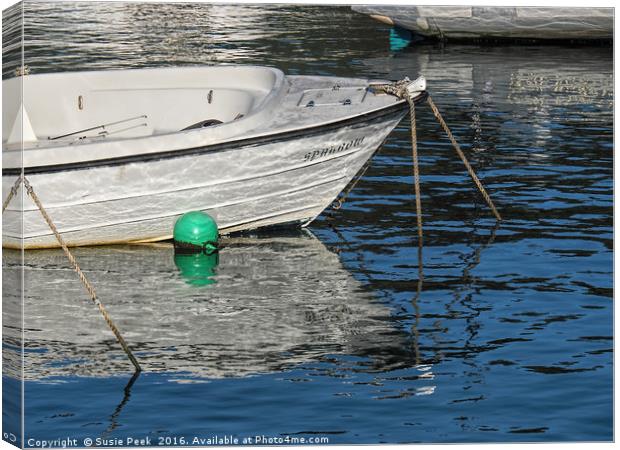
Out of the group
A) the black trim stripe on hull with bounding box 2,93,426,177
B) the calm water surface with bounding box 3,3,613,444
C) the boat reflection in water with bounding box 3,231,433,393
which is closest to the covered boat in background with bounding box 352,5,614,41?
the calm water surface with bounding box 3,3,613,444

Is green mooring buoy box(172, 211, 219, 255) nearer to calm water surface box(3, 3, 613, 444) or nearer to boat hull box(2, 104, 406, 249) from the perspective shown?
boat hull box(2, 104, 406, 249)

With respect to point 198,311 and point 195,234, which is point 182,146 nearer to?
point 195,234

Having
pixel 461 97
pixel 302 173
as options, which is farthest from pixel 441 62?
pixel 302 173

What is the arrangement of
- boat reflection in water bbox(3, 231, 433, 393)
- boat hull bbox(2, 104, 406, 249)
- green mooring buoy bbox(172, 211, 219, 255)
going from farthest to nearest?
green mooring buoy bbox(172, 211, 219, 255), boat hull bbox(2, 104, 406, 249), boat reflection in water bbox(3, 231, 433, 393)

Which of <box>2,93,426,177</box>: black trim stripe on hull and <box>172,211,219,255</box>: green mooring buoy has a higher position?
<box>2,93,426,177</box>: black trim stripe on hull

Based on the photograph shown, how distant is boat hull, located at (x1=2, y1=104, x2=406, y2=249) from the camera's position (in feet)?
59.2

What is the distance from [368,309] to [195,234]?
2.94 meters

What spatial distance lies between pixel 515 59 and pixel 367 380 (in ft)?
64.0

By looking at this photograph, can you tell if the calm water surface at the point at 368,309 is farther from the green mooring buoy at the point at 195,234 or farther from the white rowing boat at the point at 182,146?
the white rowing boat at the point at 182,146

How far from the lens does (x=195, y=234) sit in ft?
61.0

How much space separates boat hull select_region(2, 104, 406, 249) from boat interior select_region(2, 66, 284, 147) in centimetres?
172

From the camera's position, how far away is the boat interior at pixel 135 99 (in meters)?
20.5

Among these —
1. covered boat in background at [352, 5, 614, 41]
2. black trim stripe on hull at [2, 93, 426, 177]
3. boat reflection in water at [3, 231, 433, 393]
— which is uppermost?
black trim stripe on hull at [2, 93, 426, 177]

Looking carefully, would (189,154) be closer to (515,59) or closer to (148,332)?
(148,332)
